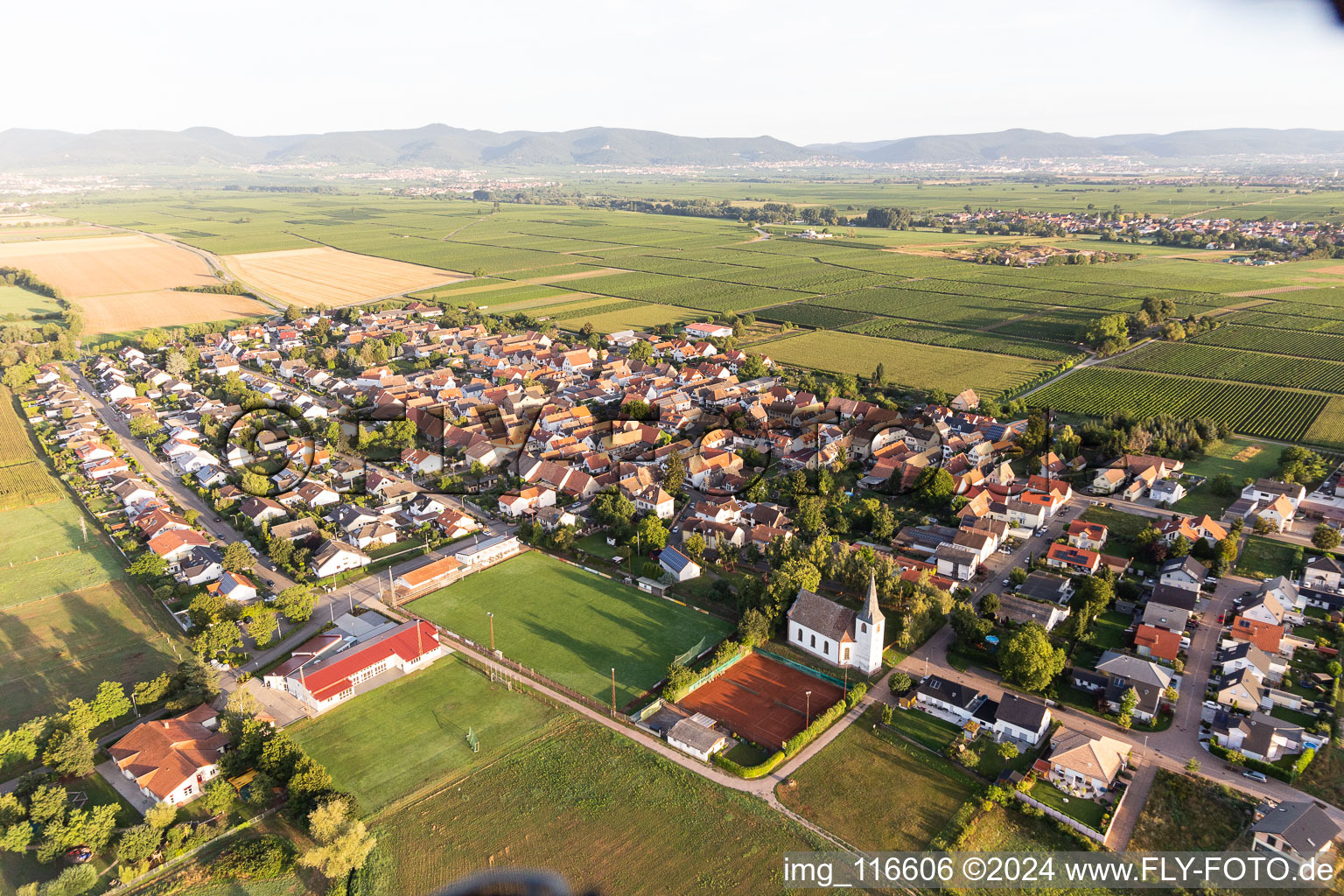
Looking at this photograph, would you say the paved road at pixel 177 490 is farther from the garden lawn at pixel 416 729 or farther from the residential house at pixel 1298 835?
the residential house at pixel 1298 835

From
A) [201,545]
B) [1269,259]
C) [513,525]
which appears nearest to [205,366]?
[201,545]

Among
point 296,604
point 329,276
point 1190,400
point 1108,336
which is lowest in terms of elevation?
point 296,604

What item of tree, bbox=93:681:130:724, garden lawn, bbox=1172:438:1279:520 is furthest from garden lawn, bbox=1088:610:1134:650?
tree, bbox=93:681:130:724

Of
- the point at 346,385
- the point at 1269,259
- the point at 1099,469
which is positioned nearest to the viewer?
the point at 1099,469

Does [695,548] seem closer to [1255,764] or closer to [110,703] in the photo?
[1255,764]

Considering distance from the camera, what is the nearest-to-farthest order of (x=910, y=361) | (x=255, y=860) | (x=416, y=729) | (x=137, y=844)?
(x=137, y=844) → (x=255, y=860) → (x=416, y=729) → (x=910, y=361)

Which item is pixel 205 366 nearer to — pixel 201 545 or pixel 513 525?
pixel 201 545

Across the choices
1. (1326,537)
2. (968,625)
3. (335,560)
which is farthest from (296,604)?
(1326,537)

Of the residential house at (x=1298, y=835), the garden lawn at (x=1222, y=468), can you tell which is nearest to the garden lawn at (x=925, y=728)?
the residential house at (x=1298, y=835)
